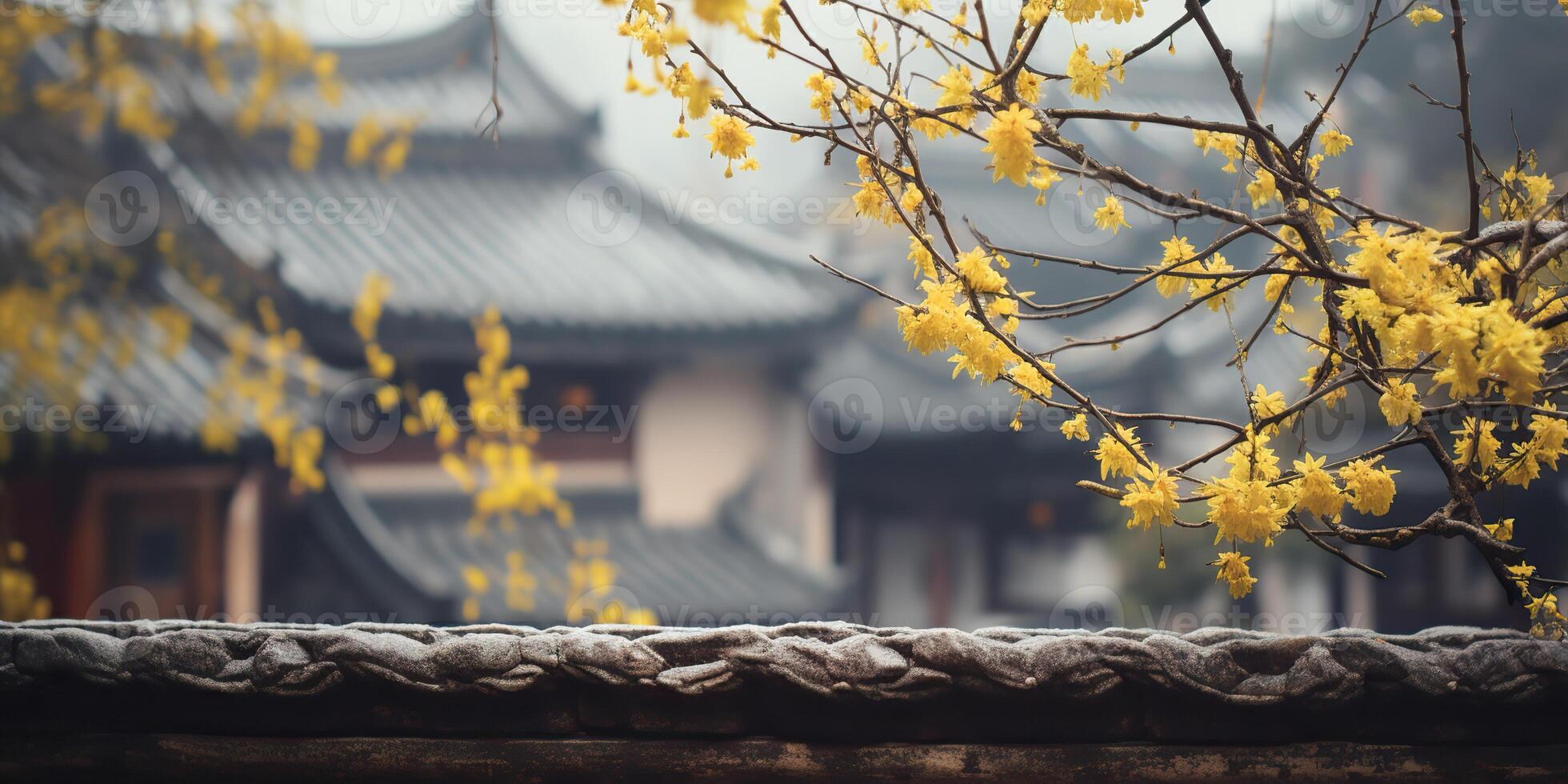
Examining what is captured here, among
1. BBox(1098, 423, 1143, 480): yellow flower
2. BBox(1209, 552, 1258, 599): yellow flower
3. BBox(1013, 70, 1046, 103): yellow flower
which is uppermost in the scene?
BBox(1013, 70, 1046, 103): yellow flower

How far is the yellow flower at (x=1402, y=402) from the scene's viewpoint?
2.91 feet

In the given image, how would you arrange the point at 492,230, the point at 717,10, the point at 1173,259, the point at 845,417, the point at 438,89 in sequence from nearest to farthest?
1. the point at 717,10
2. the point at 1173,259
3. the point at 492,230
4. the point at 845,417
5. the point at 438,89

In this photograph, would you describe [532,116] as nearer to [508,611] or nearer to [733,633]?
[508,611]

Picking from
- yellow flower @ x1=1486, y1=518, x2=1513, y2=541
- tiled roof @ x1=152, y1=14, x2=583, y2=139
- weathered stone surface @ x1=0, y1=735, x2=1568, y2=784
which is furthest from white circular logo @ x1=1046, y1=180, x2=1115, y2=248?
weathered stone surface @ x1=0, y1=735, x2=1568, y2=784

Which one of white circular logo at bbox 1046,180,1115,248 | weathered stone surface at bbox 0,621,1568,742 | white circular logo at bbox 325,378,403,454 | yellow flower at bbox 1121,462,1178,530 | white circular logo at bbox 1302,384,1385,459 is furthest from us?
white circular logo at bbox 1046,180,1115,248

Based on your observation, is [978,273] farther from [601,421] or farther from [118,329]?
[601,421]

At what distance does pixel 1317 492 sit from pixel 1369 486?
0.06 meters

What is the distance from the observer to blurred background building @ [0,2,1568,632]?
395 cm

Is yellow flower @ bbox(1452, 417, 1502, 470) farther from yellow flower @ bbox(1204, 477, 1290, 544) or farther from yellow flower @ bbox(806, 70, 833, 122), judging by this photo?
yellow flower @ bbox(806, 70, 833, 122)

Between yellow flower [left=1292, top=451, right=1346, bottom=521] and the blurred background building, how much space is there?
8.76 feet

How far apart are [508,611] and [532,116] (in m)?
2.80

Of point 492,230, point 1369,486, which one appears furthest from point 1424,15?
point 492,230

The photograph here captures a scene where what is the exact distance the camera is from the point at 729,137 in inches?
40.2

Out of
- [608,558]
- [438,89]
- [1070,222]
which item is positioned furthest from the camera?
[1070,222]
